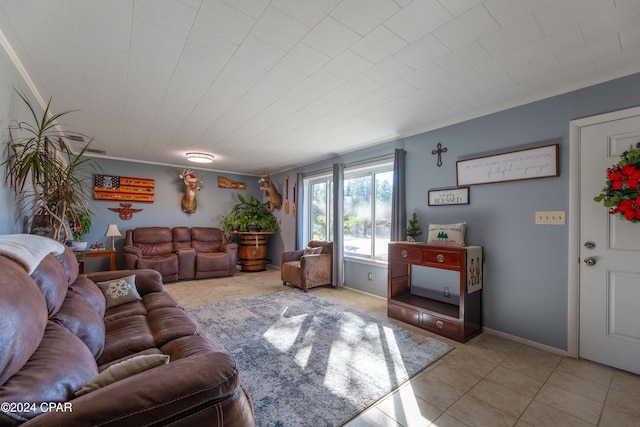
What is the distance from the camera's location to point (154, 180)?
5820 millimetres

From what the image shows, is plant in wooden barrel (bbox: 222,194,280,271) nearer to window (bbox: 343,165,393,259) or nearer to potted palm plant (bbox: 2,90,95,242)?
window (bbox: 343,165,393,259)

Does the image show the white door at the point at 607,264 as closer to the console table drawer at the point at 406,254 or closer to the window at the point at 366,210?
the console table drawer at the point at 406,254

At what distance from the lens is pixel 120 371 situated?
3.20ft

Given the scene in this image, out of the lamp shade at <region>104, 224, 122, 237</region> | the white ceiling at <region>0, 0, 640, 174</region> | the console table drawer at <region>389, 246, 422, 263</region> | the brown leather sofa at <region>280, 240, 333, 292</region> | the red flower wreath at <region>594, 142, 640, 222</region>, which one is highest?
the white ceiling at <region>0, 0, 640, 174</region>

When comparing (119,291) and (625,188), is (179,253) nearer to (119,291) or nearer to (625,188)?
(119,291)

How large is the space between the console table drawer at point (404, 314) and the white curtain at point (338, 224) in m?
1.44

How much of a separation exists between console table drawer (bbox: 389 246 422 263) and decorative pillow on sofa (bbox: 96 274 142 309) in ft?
8.83

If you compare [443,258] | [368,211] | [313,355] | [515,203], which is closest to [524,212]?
[515,203]

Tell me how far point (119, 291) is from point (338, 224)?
3054 millimetres

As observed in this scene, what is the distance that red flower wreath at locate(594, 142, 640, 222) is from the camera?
6.42ft

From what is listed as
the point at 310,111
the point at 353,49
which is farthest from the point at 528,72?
the point at 310,111

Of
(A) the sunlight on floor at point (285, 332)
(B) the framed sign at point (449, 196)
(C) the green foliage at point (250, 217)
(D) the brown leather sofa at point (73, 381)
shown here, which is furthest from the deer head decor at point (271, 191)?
(D) the brown leather sofa at point (73, 381)

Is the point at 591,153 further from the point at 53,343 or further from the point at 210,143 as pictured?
the point at 210,143

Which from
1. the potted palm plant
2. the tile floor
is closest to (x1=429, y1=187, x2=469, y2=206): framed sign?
the tile floor
